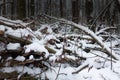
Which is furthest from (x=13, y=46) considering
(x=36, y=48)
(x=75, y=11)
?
(x=75, y=11)

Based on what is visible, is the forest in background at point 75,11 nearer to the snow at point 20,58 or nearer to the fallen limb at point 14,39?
the fallen limb at point 14,39

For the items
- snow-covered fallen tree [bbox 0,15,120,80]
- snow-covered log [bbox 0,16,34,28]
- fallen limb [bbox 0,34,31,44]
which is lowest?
snow-covered fallen tree [bbox 0,15,120,80]

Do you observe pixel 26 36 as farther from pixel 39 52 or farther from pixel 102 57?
pixel 102 57

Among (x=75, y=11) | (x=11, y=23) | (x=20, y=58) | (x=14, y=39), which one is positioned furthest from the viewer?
(x=75, y=11)

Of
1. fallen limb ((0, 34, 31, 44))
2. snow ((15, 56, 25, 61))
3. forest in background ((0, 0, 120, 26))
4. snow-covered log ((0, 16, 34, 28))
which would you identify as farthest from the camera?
forest in background ((0, 0, 120, 26))

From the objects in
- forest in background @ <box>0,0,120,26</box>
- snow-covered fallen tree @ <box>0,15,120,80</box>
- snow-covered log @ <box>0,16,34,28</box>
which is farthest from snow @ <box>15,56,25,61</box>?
forest in background @ <box>0,0,120,26</box>

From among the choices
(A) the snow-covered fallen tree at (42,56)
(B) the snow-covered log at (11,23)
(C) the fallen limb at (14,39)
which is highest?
(B) the snow-covered log at (11,23)

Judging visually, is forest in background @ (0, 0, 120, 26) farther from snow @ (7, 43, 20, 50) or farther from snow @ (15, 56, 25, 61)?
snow @ (15, 56, 25, 61)

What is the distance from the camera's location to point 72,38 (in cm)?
338

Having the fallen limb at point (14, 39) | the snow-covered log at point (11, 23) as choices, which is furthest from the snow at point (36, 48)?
the snow-covered log at point (11, 23)

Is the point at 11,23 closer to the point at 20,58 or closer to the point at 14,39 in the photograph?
the point at 14,39

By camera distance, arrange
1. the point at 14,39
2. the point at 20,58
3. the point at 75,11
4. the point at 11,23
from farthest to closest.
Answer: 1. the point at 75,11
2. the point at 11,23
3. the point at 14,39
4. the point at 20,58

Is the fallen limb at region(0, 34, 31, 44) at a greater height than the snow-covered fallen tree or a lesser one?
greater

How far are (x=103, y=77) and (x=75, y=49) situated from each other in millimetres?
603
